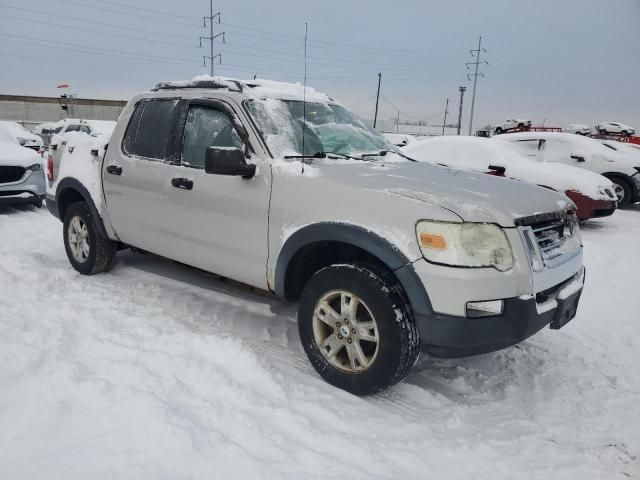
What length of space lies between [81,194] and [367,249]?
338 cm

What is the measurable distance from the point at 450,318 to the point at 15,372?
96.0 inches

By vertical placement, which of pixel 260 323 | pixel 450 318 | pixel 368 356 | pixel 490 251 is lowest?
pixel 260 323

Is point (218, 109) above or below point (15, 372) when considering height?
above

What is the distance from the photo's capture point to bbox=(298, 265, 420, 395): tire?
2578 mm

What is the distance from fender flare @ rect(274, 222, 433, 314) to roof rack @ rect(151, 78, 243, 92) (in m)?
1.36

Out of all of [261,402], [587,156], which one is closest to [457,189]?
[261,402]

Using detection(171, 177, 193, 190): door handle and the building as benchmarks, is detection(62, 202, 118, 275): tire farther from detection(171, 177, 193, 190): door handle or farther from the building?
the building

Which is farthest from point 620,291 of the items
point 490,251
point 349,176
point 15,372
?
point 15,372

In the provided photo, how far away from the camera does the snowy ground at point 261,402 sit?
86.1 inches

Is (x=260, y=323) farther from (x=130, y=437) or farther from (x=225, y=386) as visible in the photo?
(x=130, y=437)

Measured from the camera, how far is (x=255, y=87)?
3.65 metres

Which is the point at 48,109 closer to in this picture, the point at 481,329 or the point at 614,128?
the point at 614,128

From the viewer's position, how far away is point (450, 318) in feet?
7.97

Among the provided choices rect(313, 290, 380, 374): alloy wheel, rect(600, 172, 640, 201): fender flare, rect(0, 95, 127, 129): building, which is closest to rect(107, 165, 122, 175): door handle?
rect(313, 290, 380, 374): alloy wheel
